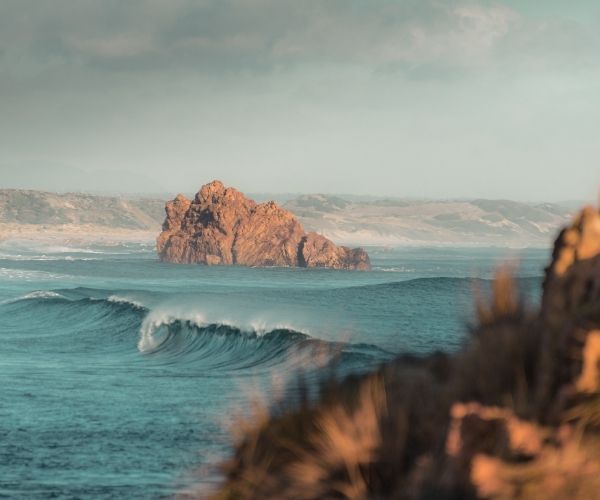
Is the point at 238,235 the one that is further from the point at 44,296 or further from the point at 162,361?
the point at 162,361

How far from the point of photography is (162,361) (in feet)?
104

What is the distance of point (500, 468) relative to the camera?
532 centimetres

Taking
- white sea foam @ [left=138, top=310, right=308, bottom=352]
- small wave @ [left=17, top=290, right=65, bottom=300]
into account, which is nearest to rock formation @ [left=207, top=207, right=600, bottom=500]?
white sea foam @ [left=138, top=310, right=308, bottom=352]

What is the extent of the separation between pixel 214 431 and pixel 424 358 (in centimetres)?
991

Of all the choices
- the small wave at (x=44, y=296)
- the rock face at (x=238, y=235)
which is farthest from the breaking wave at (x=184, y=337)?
the rock face at (x=238, y=235)

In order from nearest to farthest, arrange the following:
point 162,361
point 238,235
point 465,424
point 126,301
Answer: point 465,424 → point 162,361 → point 126,301 → point 238,235

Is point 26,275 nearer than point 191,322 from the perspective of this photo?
No

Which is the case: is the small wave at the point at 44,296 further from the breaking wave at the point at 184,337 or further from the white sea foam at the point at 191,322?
the white sea foam at the point at 191,322

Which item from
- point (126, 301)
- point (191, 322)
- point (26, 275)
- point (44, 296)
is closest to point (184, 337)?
point (191, 322)

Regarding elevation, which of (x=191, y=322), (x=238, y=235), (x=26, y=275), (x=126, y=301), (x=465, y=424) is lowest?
(x=26, y=275)

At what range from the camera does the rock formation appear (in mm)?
5363

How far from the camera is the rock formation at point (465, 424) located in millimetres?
Answer: 5363

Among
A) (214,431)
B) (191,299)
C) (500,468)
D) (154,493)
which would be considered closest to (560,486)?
(500,468)

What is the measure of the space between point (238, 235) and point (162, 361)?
94300 millimetres
